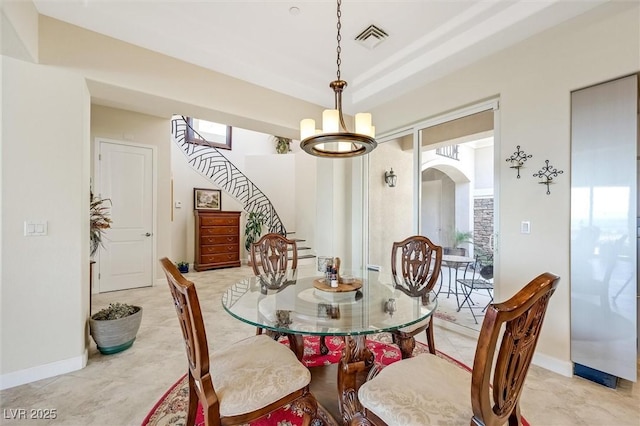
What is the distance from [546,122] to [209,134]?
7.14m

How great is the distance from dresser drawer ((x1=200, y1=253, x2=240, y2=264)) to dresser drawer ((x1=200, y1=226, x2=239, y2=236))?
0.49 meters

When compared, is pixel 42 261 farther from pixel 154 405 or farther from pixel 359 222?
pixel 359 222

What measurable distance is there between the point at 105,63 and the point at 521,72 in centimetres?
368

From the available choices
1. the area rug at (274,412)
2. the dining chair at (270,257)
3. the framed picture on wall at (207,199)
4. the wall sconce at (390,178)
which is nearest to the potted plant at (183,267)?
the framed picture on wall at (207,199)

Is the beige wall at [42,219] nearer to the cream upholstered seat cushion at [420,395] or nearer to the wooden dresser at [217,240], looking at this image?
the cream upholstered seat cushion at [420,395]

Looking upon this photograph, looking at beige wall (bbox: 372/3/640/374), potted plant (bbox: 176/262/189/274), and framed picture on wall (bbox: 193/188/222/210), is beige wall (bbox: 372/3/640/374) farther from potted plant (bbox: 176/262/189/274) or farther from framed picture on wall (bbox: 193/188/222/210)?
framed picture on wall (bbox: 193/188/222/210)

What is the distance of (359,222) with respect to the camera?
425cm

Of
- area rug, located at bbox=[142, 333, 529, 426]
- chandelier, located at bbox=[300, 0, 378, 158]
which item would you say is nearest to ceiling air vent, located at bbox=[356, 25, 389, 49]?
chandelier, located at bbox=[300, 0, 378, 158]

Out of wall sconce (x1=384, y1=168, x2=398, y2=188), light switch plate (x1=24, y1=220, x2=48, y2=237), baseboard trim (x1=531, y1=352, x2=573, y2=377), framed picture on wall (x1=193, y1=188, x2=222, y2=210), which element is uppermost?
wall sconce (x1=384, y1=168, x2=398, y2=188)

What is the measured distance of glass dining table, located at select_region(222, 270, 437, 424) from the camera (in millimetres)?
1396

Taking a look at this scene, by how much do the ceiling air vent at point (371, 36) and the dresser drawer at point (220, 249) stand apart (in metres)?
5.06

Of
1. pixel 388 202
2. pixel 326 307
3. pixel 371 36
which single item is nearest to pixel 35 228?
pixel 326 307

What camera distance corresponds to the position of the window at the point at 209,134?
702 centimetres

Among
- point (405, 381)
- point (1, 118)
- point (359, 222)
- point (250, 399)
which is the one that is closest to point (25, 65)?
point (1, 118)
